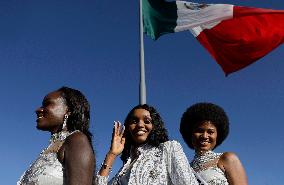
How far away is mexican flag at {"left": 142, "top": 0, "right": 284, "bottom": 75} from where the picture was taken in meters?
12.1

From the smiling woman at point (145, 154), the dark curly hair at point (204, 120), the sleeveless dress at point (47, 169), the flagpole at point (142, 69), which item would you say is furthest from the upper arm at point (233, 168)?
the flagpole at point (142, 69)

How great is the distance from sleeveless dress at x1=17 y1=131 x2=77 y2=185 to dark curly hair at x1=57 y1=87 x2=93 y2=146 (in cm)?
10

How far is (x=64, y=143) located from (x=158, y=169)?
1724mm

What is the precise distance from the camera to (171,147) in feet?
16.9

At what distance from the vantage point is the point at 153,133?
5.29 m

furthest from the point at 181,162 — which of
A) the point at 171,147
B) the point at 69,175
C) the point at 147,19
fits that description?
the point at 147,19

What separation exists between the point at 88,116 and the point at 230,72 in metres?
8.50

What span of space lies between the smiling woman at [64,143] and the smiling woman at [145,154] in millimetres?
1242

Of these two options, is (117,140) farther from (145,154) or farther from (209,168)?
(209,168)

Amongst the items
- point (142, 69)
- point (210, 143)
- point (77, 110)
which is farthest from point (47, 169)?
point (142, 69)

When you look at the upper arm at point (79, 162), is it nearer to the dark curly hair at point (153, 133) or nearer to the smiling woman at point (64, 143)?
the smiling woman at point (64, 143)

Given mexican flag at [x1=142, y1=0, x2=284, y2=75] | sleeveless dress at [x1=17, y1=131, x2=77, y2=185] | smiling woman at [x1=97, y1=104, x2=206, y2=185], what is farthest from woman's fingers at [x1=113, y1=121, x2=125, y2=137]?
mexican flag at [x1=142, y1=0, x2=284, y2=75]

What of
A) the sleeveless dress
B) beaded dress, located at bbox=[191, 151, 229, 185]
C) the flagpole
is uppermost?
the flagpole

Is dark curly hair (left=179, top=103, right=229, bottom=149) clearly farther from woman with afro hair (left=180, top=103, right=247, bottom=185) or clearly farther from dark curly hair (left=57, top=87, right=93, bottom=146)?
dark curly hair (left=57, top=87, right=93, bottom=146)
